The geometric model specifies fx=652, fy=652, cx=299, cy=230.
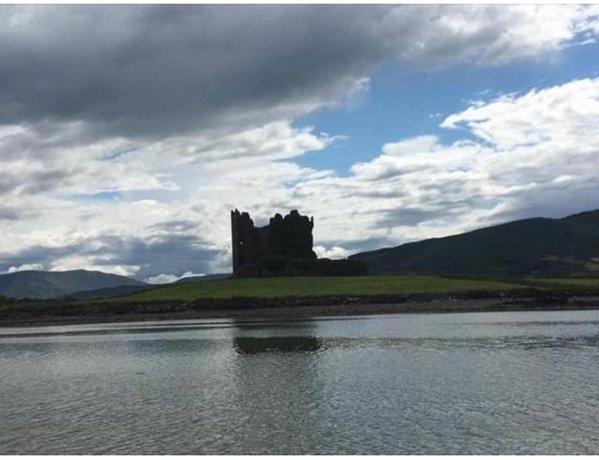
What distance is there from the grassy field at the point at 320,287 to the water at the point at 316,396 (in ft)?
175

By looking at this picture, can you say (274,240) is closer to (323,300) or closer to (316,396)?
(323,300)

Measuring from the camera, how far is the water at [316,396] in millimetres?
23672

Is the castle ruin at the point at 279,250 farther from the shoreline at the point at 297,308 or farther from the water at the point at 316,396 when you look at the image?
the water at the point at 316,396

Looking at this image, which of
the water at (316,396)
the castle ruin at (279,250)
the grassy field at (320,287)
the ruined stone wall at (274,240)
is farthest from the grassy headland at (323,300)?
the water at (316,396)

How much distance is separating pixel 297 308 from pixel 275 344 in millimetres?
51085

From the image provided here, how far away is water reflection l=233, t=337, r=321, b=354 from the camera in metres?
52.8

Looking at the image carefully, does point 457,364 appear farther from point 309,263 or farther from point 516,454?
point 309,263

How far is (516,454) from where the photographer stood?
21.0 m

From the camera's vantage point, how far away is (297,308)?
109 m

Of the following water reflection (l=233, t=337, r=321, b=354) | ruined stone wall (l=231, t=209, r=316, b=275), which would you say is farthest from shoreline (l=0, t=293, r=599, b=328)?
ruined stone wall (l=231, t=209, r=316, b=275)

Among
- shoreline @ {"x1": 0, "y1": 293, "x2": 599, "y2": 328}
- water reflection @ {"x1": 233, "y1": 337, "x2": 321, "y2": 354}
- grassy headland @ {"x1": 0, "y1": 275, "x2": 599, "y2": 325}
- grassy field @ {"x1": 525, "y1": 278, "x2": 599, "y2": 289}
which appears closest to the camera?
water reflection @ {"x1": 233, "y1": 337, "x2": 321, "y2": 354}

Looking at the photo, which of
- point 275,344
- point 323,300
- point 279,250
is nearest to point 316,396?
point 275,344

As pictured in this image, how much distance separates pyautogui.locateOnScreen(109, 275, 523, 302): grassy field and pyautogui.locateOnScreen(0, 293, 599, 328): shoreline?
14.6 ft

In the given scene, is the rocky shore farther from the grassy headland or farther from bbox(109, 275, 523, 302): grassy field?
bbox(109, 275, 523, 302): grassy field
